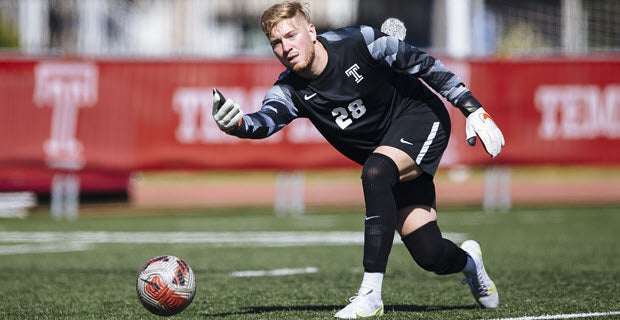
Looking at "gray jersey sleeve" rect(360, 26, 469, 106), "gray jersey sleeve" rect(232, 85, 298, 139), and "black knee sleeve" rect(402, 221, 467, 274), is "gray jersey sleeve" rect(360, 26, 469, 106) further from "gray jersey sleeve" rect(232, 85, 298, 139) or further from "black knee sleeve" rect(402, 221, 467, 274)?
"black knee sleeve" rect(402, 221, 467, 274)

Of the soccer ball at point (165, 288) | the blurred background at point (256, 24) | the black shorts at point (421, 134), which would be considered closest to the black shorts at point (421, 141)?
the black shorts at point (421, 134)

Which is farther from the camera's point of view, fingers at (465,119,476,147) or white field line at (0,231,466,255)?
white field line at (0,231,466,255)

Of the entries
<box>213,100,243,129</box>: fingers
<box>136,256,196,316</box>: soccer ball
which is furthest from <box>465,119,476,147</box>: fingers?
<box>136,256,196,316</box>: soccer ball

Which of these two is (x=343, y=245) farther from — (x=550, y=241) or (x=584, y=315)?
(x=584, y=315)

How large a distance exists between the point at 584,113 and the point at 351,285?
31.8ft

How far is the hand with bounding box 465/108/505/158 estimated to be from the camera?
523cm

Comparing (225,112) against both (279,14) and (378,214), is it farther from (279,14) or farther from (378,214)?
(378,214)

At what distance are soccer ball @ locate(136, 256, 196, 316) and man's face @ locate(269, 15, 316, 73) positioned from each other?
50.1 inches

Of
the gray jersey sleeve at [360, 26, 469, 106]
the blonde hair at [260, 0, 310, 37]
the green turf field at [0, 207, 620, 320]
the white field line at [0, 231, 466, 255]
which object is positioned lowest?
the white field line at [0, 231, 466, 255]

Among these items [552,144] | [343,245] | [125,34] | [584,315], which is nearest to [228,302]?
[584,315]

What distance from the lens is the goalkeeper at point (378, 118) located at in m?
5.25

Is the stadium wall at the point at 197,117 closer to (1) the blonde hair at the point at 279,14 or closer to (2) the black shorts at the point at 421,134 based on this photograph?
(2) the black shorts at the point at 421,134

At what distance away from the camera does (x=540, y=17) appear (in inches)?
738

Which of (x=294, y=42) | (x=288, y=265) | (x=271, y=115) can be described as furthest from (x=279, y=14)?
(x=288, y=265)
